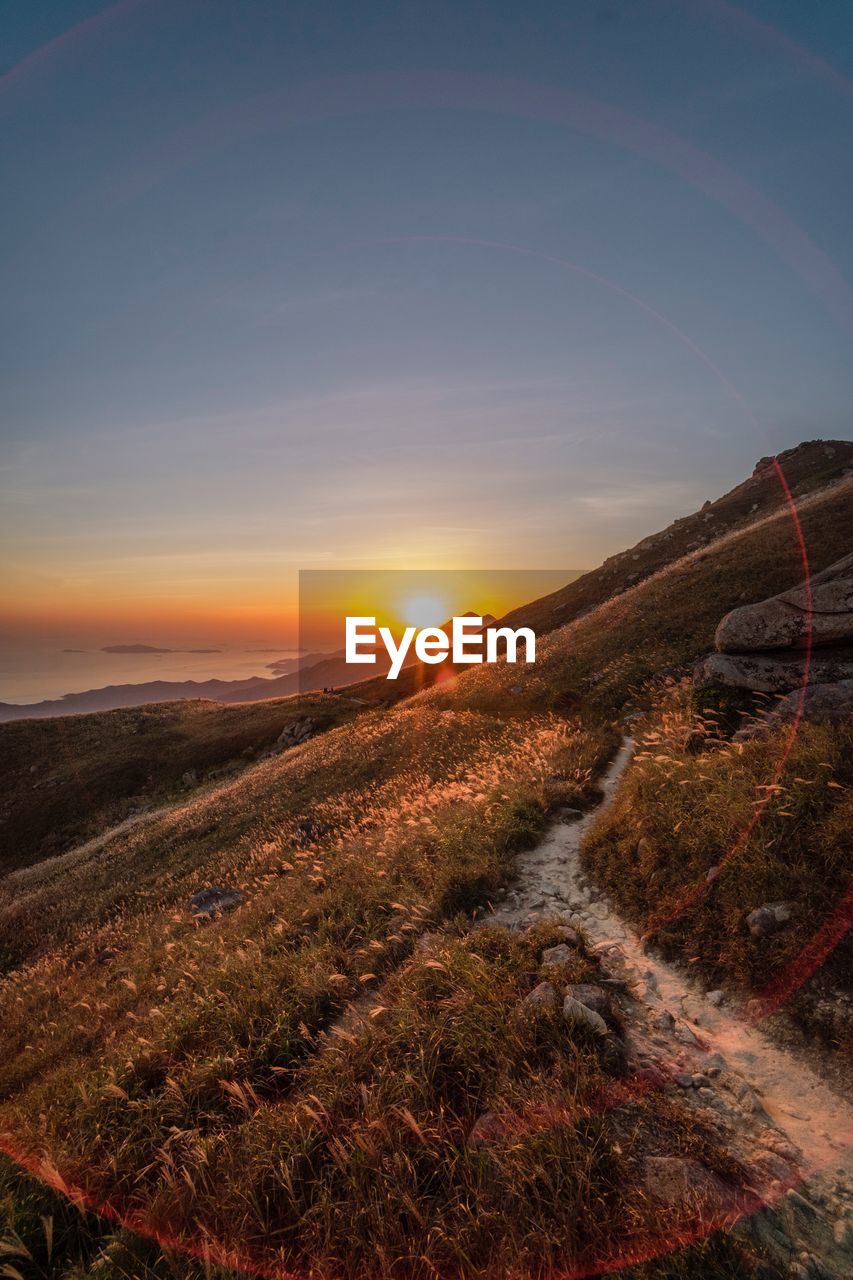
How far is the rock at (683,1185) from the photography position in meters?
3.75

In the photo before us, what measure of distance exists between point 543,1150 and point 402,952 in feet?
12.7

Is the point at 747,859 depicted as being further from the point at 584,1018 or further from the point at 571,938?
the point at 584,1018

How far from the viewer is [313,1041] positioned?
614cm

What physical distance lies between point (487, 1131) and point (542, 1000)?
1424 millimetres

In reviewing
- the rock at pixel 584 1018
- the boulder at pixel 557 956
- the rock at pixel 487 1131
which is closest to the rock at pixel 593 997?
the rock at pixel 584 1018

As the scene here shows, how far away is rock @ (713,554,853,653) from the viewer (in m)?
13.8

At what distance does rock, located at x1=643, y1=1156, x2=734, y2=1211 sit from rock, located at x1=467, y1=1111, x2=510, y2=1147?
3.46 ft

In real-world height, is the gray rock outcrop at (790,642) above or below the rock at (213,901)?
above

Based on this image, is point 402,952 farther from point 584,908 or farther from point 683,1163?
point 683,1163

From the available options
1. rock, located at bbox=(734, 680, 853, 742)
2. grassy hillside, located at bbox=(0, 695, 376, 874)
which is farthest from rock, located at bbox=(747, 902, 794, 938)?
grassy hillside, located at bbox=(0, 695, 376, 874)

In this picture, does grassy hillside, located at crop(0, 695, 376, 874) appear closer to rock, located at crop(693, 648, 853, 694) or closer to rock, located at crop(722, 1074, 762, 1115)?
rock, located at crop(693, 648, 853, 694)

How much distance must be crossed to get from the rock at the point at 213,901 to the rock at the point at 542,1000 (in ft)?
33.2

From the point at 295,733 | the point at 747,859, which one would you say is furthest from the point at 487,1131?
the point at 295,733

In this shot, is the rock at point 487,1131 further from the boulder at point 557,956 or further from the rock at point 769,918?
the rock at point 769,918
